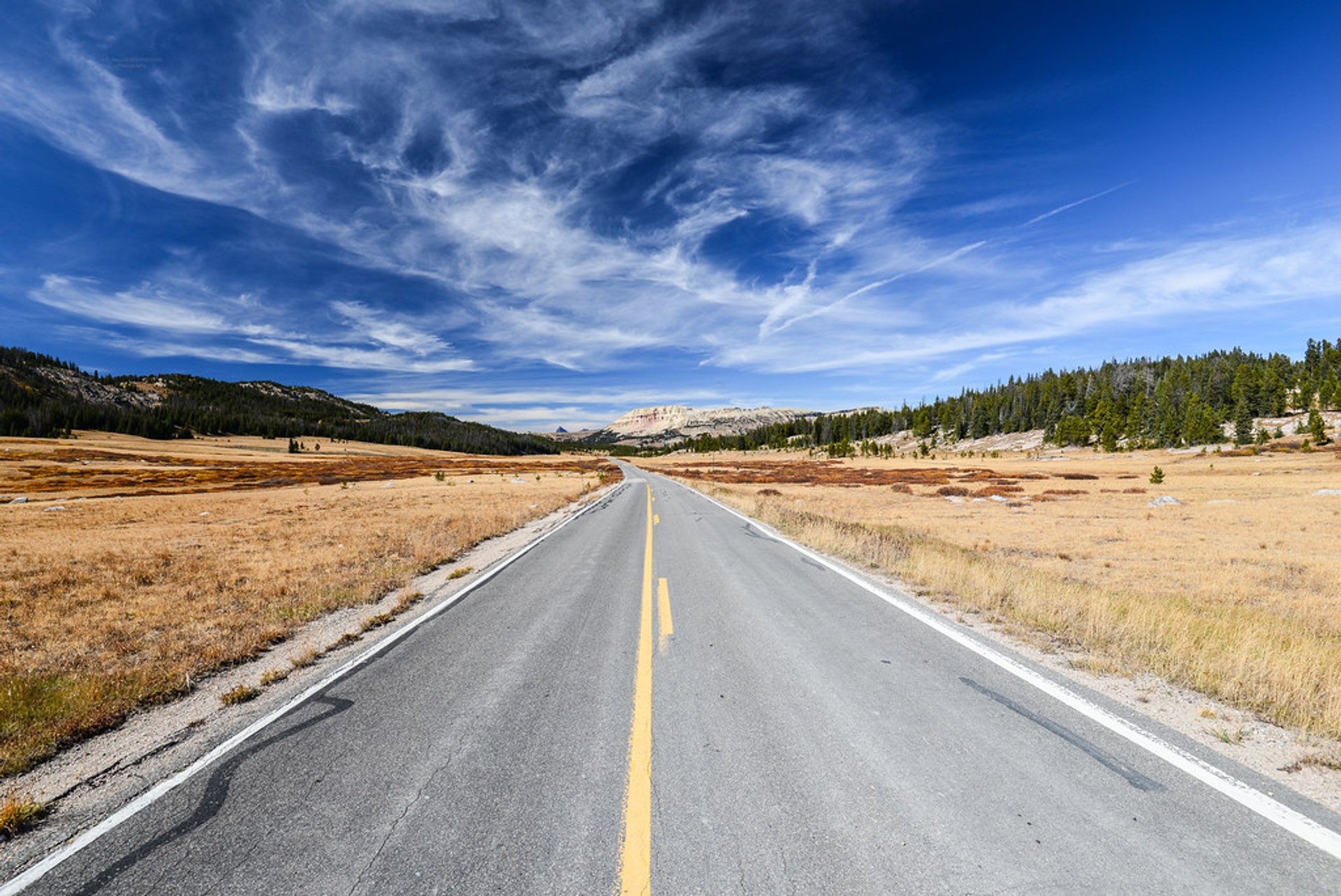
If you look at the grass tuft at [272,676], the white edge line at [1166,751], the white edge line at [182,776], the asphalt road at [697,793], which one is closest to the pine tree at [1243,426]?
the white edge line at [1166,751]

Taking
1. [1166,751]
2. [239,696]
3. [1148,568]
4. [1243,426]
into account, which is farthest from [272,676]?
[1243,426]

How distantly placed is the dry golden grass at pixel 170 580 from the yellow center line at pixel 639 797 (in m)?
5.11

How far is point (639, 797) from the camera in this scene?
3525 mm

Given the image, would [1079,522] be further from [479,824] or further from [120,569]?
[120,569]

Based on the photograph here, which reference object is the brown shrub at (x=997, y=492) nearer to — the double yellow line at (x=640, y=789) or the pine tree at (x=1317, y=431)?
the double yellow line at (x=640, y=789)

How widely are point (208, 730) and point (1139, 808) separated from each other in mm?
7696

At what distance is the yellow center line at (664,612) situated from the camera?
6.89 m

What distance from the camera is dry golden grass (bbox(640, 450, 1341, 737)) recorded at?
5.43 m

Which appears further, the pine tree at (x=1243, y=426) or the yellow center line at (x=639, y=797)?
the pine tree at (x=1243, y=426)

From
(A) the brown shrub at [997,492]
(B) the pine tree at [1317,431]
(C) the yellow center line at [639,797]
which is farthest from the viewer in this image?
(B) the pine tree at [1317,431]

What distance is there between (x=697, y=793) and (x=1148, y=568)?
1682cm

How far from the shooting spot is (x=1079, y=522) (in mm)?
23750

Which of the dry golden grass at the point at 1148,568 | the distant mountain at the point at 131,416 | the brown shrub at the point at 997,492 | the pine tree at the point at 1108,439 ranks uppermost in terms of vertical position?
the distant mountain at the point at 131,416

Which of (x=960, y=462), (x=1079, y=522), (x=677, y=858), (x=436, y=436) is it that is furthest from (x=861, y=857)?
(x=436, y=436)
